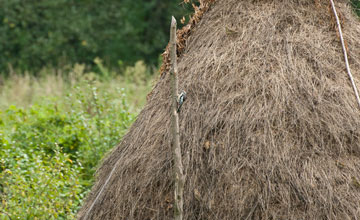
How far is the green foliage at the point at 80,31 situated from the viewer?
13531 millimetres

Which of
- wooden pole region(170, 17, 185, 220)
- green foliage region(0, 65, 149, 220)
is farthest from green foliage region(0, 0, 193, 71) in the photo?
wooden pole region(170, 17, 185, 220)

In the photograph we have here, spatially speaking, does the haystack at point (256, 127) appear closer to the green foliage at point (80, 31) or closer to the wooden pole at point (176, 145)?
the wooden pole at point (176, 145)

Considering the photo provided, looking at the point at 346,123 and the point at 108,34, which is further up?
the point at 346,123

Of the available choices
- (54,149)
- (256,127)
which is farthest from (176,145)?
(54,149)

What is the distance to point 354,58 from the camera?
3.17 m

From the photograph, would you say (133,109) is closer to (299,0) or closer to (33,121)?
(33,121)

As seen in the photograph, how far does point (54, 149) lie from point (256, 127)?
9.66ft

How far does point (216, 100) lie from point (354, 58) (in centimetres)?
92

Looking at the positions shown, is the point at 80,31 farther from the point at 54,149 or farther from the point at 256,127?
the point at 256,127

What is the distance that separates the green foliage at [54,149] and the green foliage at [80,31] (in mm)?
6885

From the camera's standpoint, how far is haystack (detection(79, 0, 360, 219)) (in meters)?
2.71

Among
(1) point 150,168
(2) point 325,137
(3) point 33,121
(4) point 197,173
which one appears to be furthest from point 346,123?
(3) point 33,121

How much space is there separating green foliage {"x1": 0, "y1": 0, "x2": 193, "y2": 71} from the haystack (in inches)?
405

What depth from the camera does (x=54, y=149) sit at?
5.24m
